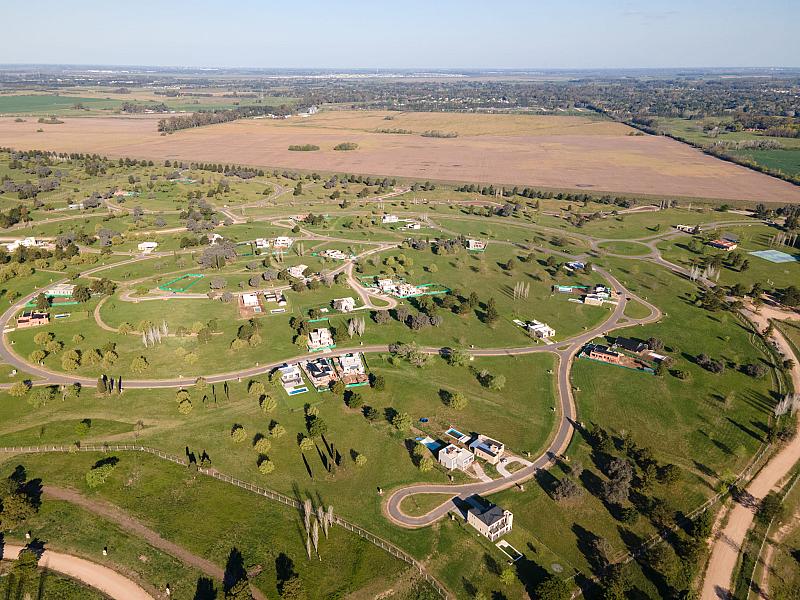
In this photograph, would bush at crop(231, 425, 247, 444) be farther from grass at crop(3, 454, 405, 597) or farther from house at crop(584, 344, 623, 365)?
house at crop(584, 344, 623, 365)

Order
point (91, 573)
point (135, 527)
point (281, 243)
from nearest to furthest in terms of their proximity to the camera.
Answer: point (91, 573) → point (135, 527) → point (281, 243)

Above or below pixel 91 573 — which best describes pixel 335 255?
above

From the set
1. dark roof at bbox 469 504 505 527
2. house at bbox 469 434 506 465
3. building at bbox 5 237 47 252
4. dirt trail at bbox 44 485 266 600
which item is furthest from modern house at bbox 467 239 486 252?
building at bbox 5 237 47 252

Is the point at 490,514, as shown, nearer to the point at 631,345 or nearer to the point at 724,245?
the point at 631,345

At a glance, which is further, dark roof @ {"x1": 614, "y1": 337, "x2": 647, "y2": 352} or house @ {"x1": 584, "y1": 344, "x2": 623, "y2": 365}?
dark roof @ {"x1": 614, "y1": 337, "x2": 647, "y2": 352}

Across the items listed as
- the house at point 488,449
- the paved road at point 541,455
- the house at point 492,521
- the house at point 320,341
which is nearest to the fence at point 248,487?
the paved road at point 541,455

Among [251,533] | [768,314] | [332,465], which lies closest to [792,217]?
[768,314]

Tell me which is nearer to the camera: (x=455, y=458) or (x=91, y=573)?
(x=91, y=573)

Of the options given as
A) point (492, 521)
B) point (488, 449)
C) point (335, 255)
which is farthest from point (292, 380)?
point (335, 255)
